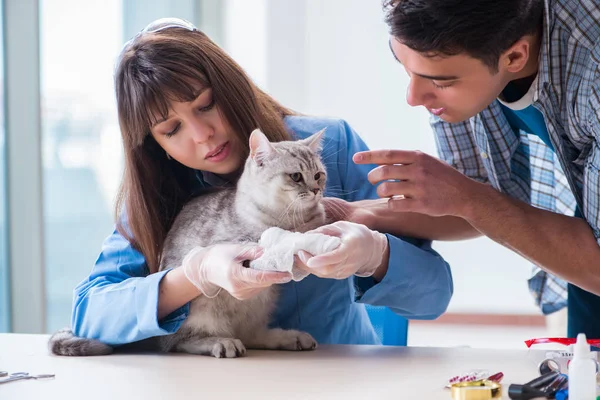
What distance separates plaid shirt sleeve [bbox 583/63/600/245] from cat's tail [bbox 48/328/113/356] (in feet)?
3.87

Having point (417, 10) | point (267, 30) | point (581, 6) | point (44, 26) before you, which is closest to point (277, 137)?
point (417, 10)

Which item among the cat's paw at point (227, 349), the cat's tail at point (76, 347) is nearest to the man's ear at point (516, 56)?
the cat's paw at point (227, 349)

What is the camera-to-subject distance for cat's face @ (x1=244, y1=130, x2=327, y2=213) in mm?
1663

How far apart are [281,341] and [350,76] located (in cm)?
335

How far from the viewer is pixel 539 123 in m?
1.82

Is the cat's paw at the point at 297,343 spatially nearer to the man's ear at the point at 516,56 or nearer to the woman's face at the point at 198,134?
the woman's face at the point at 198,134

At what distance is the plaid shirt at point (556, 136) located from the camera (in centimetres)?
155

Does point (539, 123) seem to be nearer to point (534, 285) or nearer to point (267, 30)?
point (534, 285)

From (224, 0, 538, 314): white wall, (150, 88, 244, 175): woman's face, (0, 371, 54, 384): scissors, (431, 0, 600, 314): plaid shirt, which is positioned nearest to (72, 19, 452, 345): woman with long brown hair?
(150, 88, 244, 175): woman's face

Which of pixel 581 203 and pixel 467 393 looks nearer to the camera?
pixel 467 393

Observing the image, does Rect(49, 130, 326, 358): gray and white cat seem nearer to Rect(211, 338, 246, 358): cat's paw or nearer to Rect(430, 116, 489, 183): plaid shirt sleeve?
Rect(211, 338, 246, 358): cat's paw

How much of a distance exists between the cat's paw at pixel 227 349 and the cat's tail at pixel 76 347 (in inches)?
11.1

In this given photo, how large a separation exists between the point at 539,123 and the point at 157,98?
990mm

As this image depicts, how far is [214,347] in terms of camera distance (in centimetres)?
154
